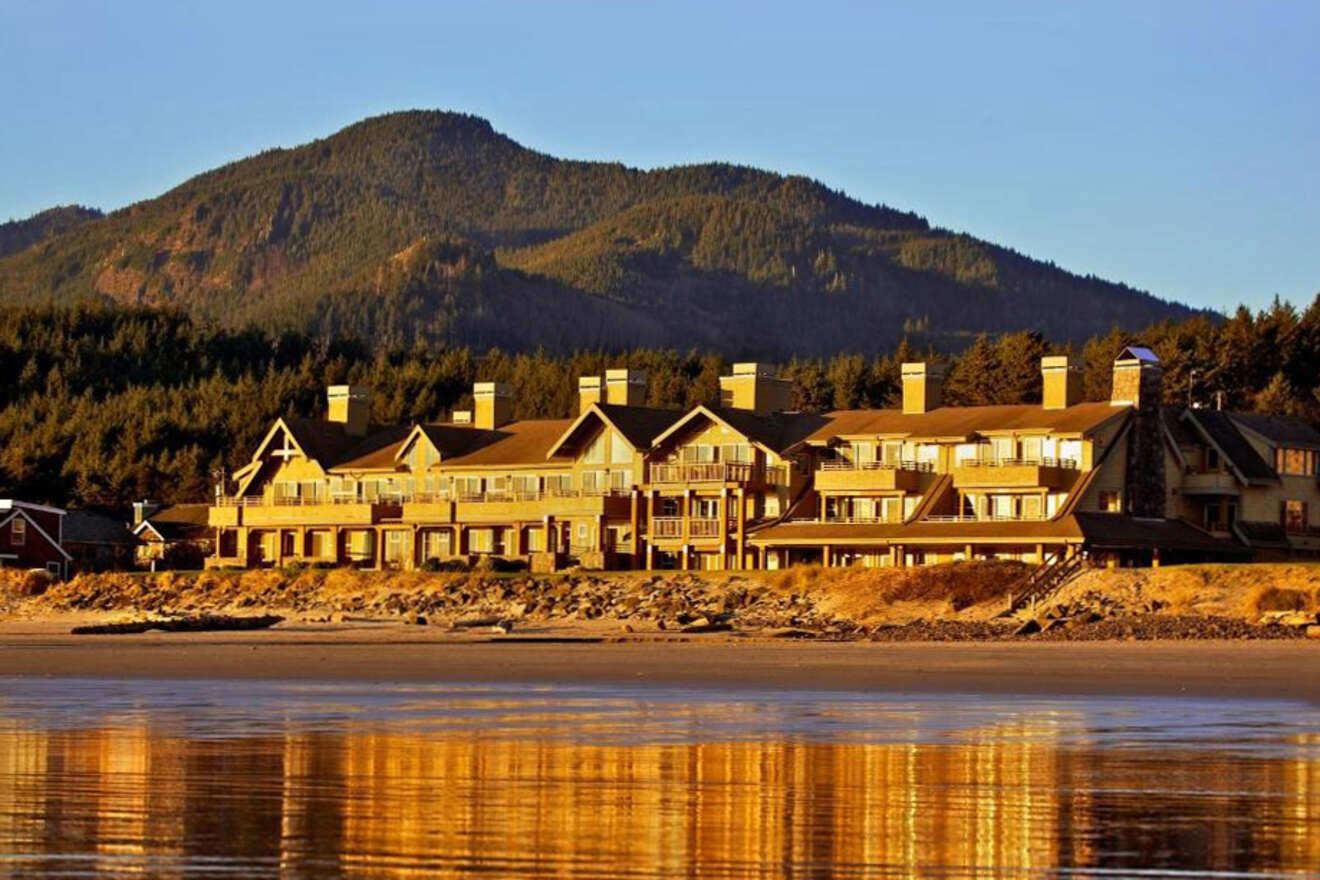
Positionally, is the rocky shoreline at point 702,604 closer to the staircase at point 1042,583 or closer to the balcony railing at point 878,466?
the staircase at point 1042,583

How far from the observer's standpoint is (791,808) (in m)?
19.6

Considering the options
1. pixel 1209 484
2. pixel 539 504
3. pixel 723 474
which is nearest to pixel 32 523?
pixel 539 504

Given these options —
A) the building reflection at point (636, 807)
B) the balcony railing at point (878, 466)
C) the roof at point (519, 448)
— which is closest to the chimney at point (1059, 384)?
the balcony railing at point (878, 466)

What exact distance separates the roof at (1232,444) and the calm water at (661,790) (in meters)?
43.4

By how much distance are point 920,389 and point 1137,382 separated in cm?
814

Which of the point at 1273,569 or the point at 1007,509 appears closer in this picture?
the point at 1273,569

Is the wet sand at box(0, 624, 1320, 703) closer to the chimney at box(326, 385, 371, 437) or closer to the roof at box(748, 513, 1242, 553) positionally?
the roof at box(748, 513, 1242, 553)

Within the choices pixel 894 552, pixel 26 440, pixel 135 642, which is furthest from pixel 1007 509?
pixel 26 440

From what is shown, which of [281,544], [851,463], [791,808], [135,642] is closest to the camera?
[791,808]

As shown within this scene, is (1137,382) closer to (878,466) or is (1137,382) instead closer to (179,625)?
(878,466)

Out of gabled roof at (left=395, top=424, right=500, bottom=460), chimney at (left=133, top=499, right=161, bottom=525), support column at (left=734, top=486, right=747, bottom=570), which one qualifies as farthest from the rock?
chimney at (left=133, top=499, right=161, bottom=525)

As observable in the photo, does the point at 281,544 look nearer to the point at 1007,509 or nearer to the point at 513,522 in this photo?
the point at 513,522

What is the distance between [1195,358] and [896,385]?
17.3 m

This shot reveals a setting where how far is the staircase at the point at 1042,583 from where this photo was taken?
192 ft
